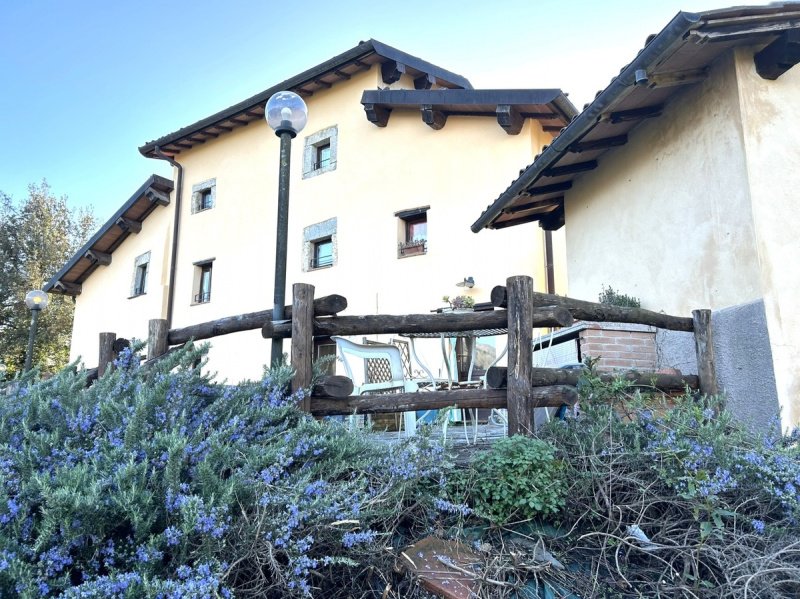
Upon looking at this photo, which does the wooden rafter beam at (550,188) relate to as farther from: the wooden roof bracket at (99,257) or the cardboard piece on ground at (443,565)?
the wooden roof bracket at (99,257)

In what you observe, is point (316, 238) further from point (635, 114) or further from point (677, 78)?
point (677, 78)

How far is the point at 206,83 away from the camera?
543 inches

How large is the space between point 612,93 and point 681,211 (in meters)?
1.09

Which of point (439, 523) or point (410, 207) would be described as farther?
point (410, 207)

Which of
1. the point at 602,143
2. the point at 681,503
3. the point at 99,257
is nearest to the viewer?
the point at 681,503

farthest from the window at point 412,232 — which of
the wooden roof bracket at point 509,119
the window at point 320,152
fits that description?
the window at point 320,152

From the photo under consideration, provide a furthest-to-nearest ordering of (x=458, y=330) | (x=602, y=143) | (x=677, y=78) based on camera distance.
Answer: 1. (x=602, y=143)
2. (x=677, y=78)
3. (x=458, y=330)

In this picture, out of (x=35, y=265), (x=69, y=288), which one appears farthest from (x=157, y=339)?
(x=35, y=265)

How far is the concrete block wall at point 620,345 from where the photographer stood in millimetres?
4402

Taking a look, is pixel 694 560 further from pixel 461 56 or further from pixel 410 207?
pixel 461 56

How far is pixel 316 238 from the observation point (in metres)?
11.2

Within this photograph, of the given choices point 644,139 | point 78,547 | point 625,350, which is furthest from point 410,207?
point 78,547

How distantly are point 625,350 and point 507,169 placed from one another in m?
5.13

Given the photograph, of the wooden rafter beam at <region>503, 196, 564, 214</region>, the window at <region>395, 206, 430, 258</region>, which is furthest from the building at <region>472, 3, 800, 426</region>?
the window at <region>395, 206, 430, 258</region>
